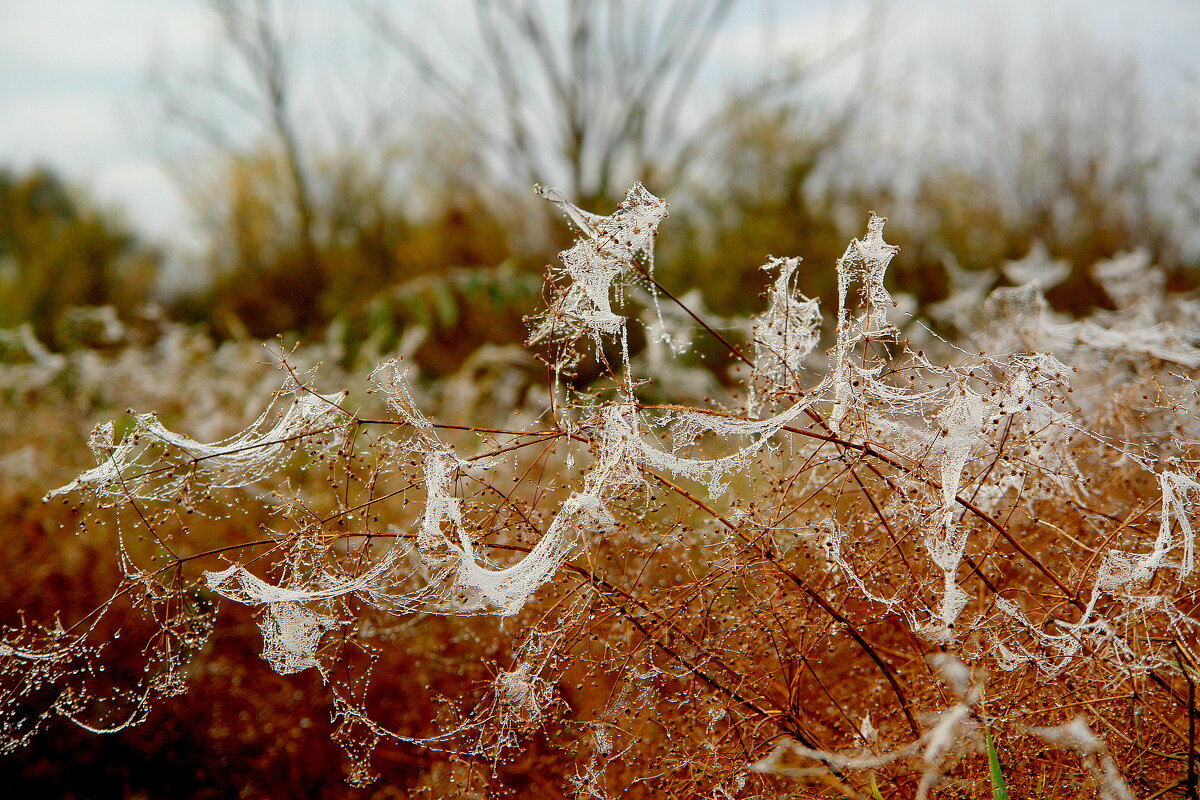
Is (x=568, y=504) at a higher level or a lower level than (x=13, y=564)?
higher

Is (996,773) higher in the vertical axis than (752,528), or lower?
lower

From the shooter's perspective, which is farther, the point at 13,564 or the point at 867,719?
the point at 13,564

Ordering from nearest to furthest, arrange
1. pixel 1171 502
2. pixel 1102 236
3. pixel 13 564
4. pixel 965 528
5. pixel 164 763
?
pixel 1171 502 < pixel 965 528 < pixel 164 763 < pixel 13 564 < pixel 1102 236

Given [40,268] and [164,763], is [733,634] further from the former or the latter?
[40,268]

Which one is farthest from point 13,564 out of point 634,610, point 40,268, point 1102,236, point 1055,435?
point 1102,236

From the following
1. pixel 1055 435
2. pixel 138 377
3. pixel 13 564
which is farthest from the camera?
pixel 138 377

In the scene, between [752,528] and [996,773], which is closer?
[996,773]

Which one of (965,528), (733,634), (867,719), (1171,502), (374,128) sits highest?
(1171,502)

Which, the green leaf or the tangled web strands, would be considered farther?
the tangled web strands

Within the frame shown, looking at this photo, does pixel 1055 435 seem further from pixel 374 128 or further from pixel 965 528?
pixel 374 128

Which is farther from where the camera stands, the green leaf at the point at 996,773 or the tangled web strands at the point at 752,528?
the tangled web strands at the point at 752,528
